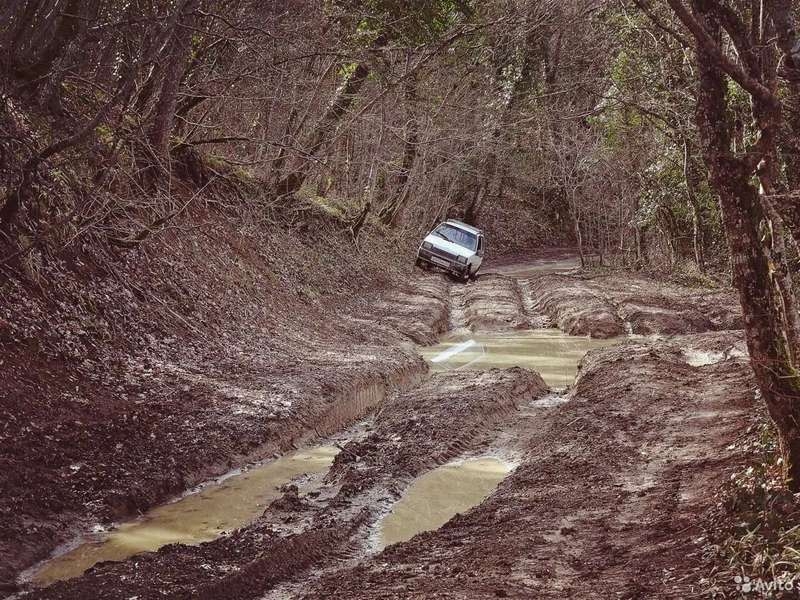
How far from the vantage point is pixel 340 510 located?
25.0 ft

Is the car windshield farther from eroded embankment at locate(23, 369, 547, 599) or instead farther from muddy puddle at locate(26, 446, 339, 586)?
muddy puddle at locate(26, 446, 339, 586)

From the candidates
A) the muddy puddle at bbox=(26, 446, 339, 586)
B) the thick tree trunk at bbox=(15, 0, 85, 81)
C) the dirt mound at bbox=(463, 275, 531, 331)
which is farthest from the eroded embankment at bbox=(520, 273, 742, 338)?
the thick tree trunk at bbox=(15, 0, 85, 81)

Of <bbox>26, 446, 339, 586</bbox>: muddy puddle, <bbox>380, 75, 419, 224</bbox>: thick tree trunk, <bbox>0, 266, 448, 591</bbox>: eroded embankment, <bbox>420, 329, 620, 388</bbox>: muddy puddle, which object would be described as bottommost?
<bbox>420, 329, 620, 388</bbox>: muddy puddle

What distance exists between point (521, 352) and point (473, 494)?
9.40m

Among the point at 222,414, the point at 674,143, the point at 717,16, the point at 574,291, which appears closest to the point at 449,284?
the point at 574,291

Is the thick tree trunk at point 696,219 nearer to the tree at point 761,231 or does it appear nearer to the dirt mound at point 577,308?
the dirt mound at point 577,308

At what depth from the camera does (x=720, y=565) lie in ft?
15.2

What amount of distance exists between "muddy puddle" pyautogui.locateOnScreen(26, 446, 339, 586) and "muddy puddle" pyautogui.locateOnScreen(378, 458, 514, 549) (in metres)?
1.26

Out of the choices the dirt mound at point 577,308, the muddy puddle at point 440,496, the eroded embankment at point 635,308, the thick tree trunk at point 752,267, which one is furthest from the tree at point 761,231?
the dirt mound at point 577,308

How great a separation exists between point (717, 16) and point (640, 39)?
18.7m

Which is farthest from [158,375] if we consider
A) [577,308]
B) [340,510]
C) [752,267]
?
[577,308]

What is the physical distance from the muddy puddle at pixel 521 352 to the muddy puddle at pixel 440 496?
492cm

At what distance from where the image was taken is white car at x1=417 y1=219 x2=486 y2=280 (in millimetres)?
30484

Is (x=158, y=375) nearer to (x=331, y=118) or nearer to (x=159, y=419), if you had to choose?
(x=159, y=419)
